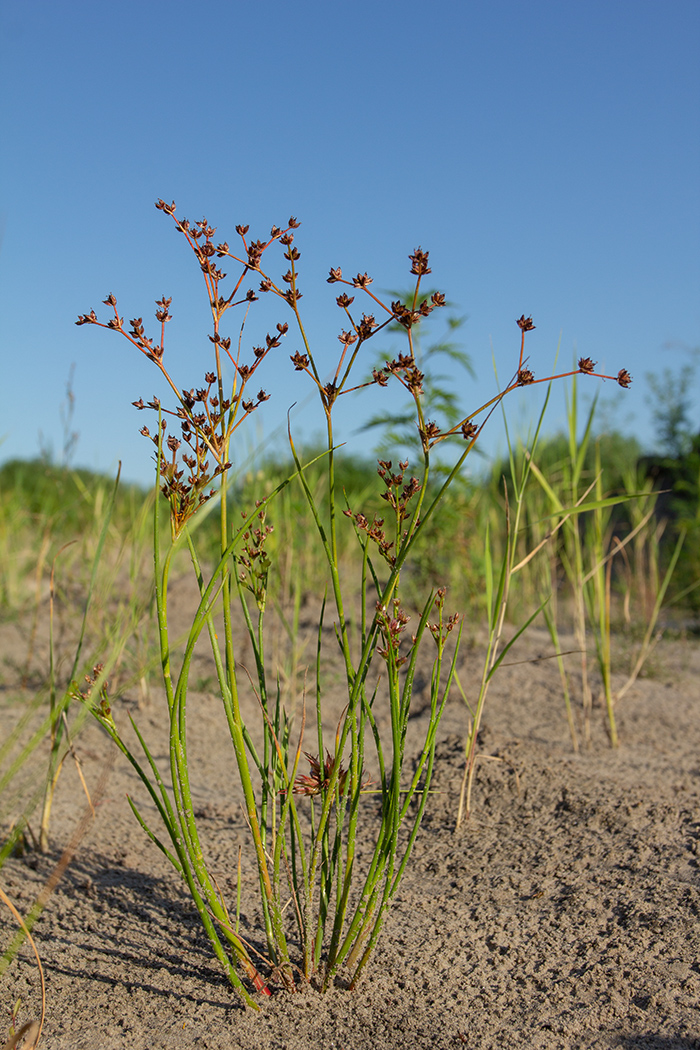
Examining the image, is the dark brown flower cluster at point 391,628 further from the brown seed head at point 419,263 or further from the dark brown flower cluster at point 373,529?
the brown seed head at point 419,263

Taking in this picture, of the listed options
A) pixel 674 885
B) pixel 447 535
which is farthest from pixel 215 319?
pixel 447 535

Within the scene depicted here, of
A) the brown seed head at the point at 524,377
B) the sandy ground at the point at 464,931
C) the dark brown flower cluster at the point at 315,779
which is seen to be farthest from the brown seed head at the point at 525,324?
the sandy ground at the point at 464,931

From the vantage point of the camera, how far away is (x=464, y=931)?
1626 mm

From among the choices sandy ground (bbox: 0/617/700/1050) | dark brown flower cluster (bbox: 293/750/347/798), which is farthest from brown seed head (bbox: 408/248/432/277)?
sandy ground (bbox: 0/617/700/1050)

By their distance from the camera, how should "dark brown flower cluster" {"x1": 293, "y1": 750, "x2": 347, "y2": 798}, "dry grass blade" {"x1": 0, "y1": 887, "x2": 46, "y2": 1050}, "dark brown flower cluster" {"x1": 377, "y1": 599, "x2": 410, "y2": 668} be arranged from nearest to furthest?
"dry grass blade" {"x1": 0, "y1": 887, "x2": 46, "y2": 1050}
"dark brown flower cluster" {"x1": 377, "y1": 599, "x2": 410, "y2": 668}
"dark brown flower cluster" {"x1": 293, "y1": 750, "x2": 347, "y2": 798}

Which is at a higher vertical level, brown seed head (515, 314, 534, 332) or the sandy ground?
brown seed head (515, 314, 534, 332)

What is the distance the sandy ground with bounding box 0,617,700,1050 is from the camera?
4.42 ft

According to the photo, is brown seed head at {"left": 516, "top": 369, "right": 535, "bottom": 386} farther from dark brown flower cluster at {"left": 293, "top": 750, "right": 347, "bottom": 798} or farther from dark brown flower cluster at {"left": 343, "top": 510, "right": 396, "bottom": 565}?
dark brown flower cluster at {"left": 293, "top": 750, "right": 347, "bottom": 798}

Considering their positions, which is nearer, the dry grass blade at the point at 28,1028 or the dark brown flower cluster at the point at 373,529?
the dry grass blade at the point at 28,1028

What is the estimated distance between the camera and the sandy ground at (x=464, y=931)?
1.35 m


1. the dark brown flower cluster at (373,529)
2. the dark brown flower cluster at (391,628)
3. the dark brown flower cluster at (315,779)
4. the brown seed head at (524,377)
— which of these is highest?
the brown seed head at (524,377)

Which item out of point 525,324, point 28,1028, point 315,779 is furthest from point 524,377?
point 28,1028

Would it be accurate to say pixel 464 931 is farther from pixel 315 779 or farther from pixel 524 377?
pixel 524 377

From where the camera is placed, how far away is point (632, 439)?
12.3 m
